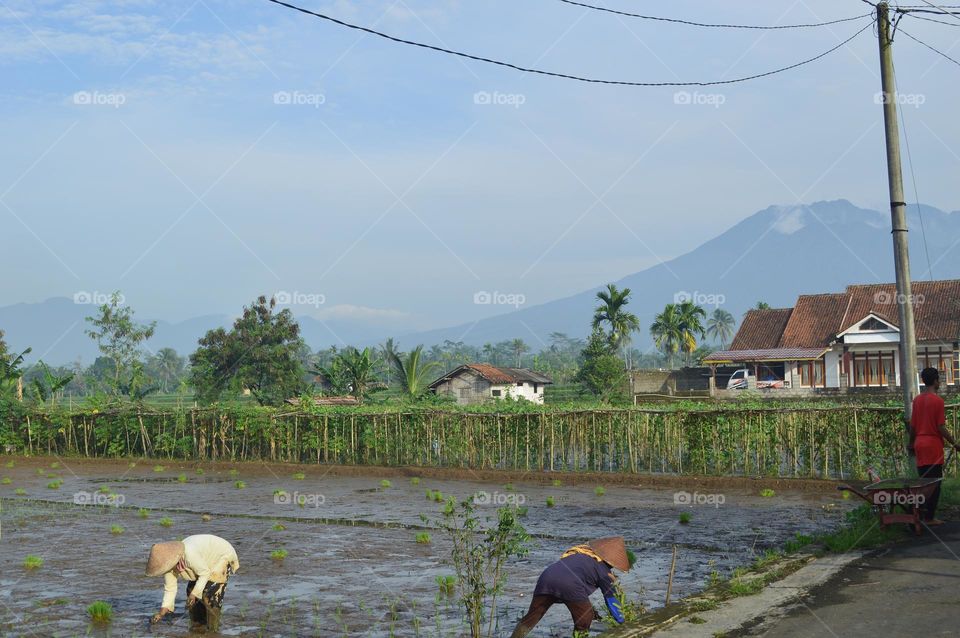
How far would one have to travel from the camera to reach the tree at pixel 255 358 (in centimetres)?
5444

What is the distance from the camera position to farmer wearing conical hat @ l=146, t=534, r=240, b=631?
8.66m

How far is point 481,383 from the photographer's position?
62750mm

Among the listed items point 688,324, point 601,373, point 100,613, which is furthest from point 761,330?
point 100,613

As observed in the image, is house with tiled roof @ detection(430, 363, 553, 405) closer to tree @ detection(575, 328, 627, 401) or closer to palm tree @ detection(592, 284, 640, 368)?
tree @ detection(575, 328, 627, 401)

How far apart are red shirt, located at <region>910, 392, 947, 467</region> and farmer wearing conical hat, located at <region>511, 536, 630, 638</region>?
5764 millimetres

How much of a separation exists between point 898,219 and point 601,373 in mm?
45830

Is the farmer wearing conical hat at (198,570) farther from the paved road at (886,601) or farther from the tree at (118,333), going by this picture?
the tree at (118,333)

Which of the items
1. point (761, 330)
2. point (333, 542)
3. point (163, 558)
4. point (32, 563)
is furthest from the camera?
point (761, 330)

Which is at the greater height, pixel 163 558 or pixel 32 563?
pixel 163 558

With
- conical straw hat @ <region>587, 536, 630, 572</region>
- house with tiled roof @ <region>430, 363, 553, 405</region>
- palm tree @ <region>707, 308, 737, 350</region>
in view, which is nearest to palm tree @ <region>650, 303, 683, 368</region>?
house with tiled roof @ <region>430, 363, 553, 405</region>

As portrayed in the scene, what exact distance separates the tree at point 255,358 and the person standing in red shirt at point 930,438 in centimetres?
4531

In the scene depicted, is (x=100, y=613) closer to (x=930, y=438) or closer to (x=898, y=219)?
(x=930, y=438)

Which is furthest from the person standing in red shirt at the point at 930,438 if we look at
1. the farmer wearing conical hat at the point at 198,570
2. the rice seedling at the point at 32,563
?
the rice seedling at the point at 32,563

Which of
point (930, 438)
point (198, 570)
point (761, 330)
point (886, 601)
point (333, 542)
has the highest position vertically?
point (761, 330)
